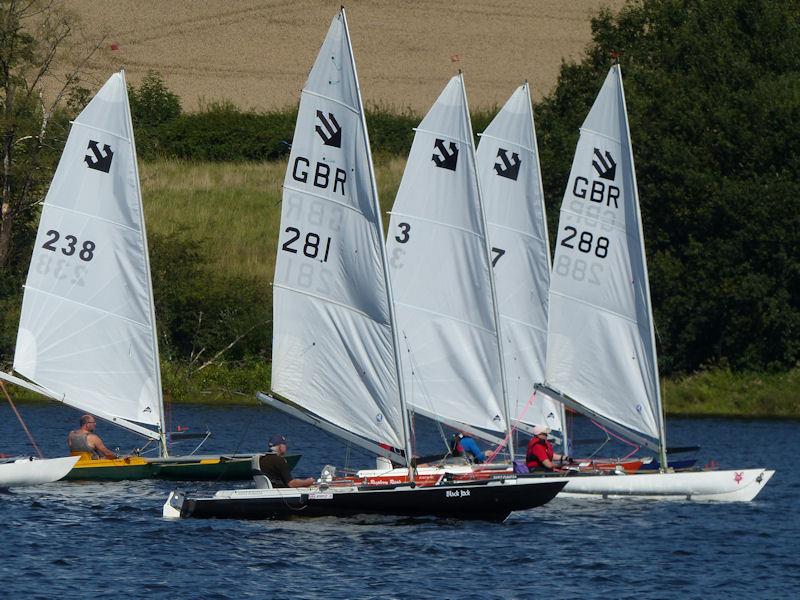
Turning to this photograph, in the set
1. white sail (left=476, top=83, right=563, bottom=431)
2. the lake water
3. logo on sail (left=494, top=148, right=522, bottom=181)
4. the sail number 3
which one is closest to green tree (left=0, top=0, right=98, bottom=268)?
the sail number 3

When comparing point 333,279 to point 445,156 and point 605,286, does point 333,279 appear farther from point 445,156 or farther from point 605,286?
point 605,286

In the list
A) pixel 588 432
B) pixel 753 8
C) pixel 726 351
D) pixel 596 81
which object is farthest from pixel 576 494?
pixel 596 81

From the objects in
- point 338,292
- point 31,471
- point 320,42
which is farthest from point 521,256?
point 320,42

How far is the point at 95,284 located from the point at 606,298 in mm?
11024

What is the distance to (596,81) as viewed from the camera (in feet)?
237

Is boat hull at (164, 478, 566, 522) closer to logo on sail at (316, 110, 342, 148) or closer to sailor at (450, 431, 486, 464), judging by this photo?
sailor at (450, 431, 486, 464)

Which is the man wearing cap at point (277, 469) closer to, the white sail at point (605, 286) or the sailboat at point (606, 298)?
the sailboat at point (606, 298)

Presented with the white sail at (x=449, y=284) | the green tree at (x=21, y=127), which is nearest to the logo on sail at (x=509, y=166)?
the white sail at (x=449, y=284)

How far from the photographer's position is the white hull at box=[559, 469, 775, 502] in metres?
34.1

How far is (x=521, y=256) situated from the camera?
38750mm

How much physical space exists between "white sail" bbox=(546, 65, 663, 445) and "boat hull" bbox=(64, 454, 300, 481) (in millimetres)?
6672

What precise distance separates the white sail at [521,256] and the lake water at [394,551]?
477cm

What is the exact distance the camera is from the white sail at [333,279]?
98.1 feet

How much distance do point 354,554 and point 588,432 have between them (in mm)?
27590
